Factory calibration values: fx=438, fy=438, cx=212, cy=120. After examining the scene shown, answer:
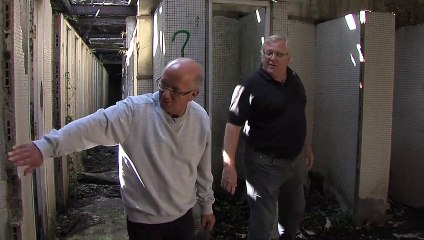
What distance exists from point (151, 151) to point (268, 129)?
1.39m

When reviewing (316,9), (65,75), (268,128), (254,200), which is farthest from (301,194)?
(65,75)

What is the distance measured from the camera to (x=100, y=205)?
611 centimetres

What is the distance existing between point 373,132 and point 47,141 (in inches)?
163

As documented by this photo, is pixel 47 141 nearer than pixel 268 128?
Yes

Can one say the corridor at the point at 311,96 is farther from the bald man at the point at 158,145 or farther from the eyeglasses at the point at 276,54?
the bald man at the point at 158,145

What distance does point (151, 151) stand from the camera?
→ 2.36 metres

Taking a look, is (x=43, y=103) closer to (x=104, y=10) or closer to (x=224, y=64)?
(x=224, y=64)

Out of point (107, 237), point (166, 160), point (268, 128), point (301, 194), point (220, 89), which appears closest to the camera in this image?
point (166, 160)

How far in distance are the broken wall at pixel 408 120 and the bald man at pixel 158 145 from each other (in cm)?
425

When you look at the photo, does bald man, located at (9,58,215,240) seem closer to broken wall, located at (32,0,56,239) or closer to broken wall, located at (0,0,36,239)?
broken wall, located at (0,0,36,239)

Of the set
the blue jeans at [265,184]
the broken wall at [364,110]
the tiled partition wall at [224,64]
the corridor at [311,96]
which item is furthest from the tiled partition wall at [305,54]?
the blue jeans at [265,184]

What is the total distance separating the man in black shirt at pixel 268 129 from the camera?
3482mm

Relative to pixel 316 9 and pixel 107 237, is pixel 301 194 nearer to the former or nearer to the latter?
pixel 107 237

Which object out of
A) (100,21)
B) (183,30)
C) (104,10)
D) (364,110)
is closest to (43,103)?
(183,30)
